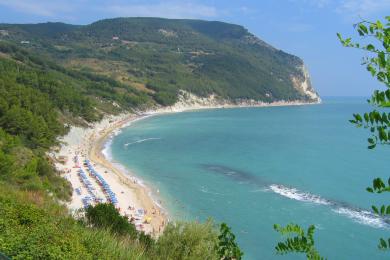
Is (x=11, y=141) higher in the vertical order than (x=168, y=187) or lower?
higher

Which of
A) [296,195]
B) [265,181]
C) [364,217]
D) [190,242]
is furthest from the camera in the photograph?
[265,181]

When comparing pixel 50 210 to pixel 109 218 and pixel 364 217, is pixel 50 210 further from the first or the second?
pixel 364 217

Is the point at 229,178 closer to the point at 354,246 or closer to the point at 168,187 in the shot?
A: the point at 168,187

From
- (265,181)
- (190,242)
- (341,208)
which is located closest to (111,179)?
(265,181)

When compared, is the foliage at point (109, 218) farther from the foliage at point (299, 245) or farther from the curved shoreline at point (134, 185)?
the foliage at point (299, 245)

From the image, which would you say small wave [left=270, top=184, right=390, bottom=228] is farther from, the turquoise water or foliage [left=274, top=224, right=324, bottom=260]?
foliage [left=274, top=224, right=324, bottom=260]

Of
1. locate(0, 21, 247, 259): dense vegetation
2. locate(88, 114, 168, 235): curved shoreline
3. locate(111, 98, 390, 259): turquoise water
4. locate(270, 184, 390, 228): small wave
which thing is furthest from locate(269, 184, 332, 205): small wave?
locate(0, 21, 247, 259): dense vegetation

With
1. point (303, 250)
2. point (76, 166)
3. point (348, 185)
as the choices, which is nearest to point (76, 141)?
point (76, 166)
